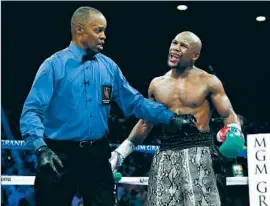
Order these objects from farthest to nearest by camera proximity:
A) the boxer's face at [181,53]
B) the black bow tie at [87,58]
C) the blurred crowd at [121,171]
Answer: the blurred crowd at [121,171] < the boxer's face at [181,53] < the black bow tie at [87,58]

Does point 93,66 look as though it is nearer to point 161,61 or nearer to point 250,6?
point 250,6

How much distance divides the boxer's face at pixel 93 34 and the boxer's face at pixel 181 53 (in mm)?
601

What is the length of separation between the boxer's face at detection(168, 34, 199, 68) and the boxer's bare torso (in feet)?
0.26

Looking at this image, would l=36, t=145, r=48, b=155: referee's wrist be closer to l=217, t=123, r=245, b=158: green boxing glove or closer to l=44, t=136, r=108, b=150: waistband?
l=44, t=136, r=108, b=150: waistband

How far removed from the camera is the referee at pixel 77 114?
116 inches

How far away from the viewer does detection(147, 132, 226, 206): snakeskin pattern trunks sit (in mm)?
3379

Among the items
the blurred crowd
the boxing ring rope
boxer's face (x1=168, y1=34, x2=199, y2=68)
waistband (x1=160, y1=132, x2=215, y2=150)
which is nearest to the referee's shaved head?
boxer's face (x1=168, y1=34, x2=199, y2=68)

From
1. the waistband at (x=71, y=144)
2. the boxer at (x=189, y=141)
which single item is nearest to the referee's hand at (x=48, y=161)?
the waistband at (x=71, y=144)

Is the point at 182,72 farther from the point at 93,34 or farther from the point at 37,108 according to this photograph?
the point at 37,108

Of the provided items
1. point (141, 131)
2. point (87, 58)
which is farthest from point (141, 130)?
point (87, 58)

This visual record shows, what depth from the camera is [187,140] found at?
136 inches

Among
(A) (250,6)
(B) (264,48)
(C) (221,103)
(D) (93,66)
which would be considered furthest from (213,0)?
(D) (93,66)

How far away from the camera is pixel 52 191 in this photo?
2943 millimetres

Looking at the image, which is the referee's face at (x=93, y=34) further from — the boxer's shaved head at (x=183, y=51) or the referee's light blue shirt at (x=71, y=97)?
the boxer's shaved head at (x=183, y=51)
